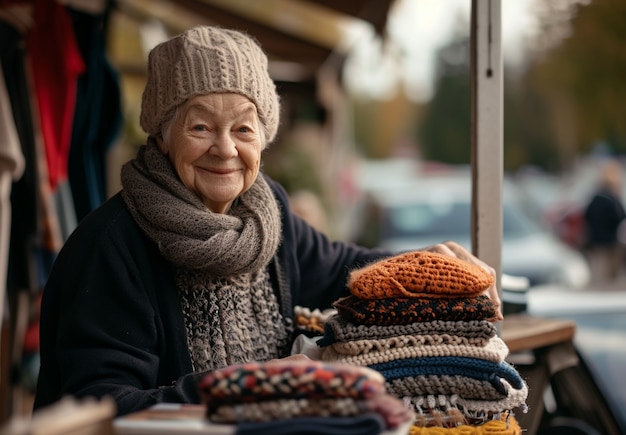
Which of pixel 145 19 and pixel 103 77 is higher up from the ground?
pixel 145 19

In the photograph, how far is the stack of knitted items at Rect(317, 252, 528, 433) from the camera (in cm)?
194

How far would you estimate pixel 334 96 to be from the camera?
10.2 metres

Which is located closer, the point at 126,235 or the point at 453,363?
the point at 453,363

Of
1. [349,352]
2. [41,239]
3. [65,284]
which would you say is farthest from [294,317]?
[41,239]

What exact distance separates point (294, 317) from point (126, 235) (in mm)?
602

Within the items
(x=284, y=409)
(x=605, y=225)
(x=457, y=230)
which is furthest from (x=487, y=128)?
(x=605, y=225)

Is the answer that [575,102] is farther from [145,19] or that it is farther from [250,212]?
[250,212]

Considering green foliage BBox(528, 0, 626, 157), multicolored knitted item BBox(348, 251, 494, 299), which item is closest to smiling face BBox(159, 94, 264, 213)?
multicolored knitted item BBox(348, 251, 494, 299)

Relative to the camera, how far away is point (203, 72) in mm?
2146

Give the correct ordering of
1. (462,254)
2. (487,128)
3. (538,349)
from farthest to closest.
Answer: (538,349)
(487,128)
(462,254)

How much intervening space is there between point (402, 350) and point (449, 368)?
4.6 inches

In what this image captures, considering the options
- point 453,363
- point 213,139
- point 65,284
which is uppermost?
point 213,139

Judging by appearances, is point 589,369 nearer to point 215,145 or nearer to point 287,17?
point 215,145

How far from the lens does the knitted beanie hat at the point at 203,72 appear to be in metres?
2.15
